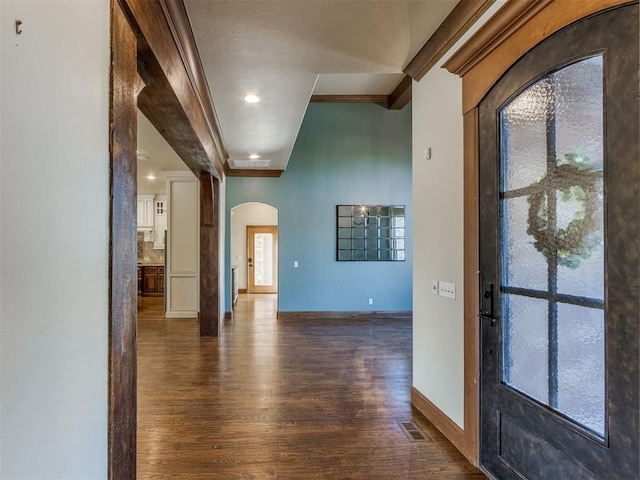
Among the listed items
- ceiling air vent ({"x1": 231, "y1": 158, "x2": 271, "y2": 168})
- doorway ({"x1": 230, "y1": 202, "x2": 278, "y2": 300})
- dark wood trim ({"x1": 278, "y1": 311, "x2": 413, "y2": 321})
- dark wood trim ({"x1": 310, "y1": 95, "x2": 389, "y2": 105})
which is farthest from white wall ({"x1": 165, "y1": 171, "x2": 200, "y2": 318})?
doorway ({"x1": 230, "y1": 202, "x2": 278, "y2": 300})

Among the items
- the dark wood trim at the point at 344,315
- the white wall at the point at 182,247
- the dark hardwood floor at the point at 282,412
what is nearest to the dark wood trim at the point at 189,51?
the dark hardwood floor at the point at 282,412

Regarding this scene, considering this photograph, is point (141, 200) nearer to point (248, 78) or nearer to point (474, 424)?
point (248, 78)

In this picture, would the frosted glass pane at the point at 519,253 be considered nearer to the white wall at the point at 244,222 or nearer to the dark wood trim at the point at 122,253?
the dark wood trim at the point at 122,253

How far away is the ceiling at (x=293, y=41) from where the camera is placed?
2154 millimetres

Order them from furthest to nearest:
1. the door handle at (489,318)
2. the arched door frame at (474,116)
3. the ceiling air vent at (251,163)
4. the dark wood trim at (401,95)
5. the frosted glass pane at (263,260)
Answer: the frosted glass pane at (263,260) → the dark wood trim at (401,95) → the ceiling air vent at (251,163) → the door handle at (489,318) → the arched door frame at (474,116)

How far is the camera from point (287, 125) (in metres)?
4.14

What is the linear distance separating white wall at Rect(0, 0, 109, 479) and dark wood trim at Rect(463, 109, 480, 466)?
6.23 ft

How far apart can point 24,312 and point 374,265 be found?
6244 millimetres

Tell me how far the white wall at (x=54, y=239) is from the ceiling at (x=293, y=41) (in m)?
1.23

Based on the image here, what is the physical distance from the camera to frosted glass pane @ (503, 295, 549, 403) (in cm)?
166

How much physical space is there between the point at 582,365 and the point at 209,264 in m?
4.78

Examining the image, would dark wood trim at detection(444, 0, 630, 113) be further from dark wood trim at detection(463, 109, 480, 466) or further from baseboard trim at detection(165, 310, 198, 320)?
baseboard trim at detection(165, 310, 198, 320)

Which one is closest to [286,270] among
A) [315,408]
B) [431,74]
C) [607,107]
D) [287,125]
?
[287,125]

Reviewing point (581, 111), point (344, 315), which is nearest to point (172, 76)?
point (581, 111)
